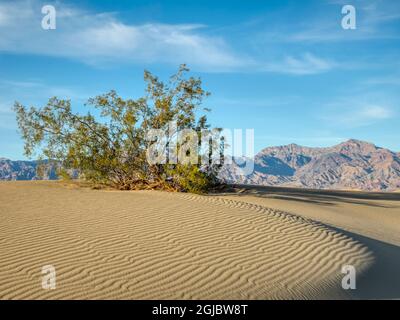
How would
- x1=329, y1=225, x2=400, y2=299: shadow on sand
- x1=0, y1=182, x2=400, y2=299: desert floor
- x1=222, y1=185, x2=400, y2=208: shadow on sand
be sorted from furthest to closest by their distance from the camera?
x1=222, y1=185, x2=400, y2=208: shadow on sand < x1=329, y1=225, x2=400, y2=299: shadow on sand < x1=0, y1=182, x2=400, y2=299: desert floor

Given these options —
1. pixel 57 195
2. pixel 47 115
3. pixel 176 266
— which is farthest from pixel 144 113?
pixel 176 266

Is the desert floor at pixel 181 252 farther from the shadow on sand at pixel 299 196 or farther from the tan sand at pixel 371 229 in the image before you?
the shadow on sand at pixel 299 196

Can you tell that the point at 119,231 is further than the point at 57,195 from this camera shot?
No

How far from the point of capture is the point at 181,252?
787 cm

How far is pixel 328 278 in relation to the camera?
7.39 m

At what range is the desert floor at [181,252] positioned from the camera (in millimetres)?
6289

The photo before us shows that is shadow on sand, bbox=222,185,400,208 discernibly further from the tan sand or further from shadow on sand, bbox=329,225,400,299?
shadow on sand, bbox=329,225,400,299

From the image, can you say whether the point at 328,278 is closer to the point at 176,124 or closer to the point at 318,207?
the point at 318,207

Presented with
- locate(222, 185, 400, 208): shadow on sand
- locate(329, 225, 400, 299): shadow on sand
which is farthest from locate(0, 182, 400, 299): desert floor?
locate(222, 185, 400, 208): shadow on sand

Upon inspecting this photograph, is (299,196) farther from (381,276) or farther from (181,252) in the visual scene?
(181,252)

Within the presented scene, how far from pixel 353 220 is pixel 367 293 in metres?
7.50

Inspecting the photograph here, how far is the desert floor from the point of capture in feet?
20.6

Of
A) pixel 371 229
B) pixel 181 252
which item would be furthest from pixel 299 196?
pixel 181 252
